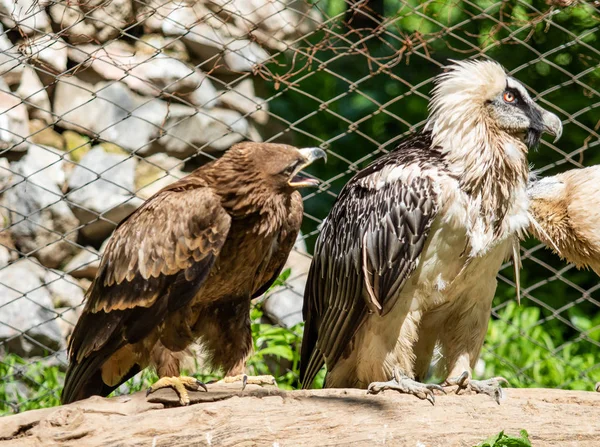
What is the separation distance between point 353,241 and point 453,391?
31.8 inches

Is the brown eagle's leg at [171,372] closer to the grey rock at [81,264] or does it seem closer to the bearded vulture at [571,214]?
the bearded vulture at [571,214]

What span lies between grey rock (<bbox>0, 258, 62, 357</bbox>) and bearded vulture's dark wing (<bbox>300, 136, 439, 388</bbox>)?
228 centimetres

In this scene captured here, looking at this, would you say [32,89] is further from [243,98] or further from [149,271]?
[149,271]

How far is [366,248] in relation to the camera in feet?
14.2

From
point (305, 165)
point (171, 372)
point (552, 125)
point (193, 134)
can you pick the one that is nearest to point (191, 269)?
point (171, 372)

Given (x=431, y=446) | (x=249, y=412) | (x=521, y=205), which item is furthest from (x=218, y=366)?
(x=521, y=205)

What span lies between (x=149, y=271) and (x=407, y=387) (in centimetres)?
120

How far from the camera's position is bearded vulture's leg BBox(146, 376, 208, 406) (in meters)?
3.84

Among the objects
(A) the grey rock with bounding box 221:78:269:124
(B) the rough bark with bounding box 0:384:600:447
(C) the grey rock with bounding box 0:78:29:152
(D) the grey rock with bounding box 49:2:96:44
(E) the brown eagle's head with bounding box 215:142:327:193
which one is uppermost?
(D) the grey rock with bounding box 49:2:96:44

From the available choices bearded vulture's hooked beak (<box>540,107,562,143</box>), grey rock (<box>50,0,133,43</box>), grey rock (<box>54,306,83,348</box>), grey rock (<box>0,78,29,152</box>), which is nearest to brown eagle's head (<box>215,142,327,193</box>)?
bearded vulture's hooked beak (<box>540,107,562,143</box>)

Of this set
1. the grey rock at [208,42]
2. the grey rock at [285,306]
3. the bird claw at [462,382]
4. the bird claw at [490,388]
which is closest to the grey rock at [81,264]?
the grey rock at [285,306]

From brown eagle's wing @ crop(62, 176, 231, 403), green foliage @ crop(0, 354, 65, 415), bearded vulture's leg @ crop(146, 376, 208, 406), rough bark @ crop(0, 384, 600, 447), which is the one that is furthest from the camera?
green foliage @ crop(0, 354, 65, 415)

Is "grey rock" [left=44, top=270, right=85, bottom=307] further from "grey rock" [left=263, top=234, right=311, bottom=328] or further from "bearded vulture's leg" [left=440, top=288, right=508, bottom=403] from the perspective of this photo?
"bearded vulture's leg" [left=440, top=288, right=508, bottom=403]

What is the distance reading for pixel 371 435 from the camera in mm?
3701
